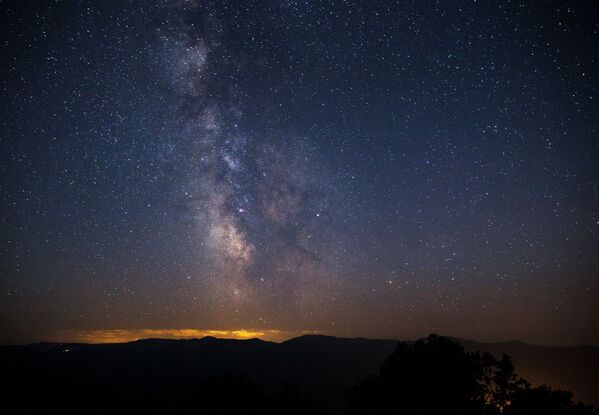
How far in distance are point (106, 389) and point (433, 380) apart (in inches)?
5883

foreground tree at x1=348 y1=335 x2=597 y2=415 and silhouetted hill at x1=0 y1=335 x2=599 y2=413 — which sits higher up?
foreground tree at x1=348 y1=335 x2=597 y2=415

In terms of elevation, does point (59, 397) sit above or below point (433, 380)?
below

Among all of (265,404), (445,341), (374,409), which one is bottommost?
(265,404)

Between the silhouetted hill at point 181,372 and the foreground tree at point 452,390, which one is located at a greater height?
the foreground tree at point 452,390

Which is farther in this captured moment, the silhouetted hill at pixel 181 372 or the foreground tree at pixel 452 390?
the silhouetted hill at pixel 181 372

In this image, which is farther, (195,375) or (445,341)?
(195,375)

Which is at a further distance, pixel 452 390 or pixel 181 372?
pixel 181 372

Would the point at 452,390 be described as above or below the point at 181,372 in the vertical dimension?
above

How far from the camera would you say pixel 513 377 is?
13.6 m

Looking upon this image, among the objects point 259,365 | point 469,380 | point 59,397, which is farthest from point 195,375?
point 469,380

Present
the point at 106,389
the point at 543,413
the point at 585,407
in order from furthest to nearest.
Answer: the point at 106,389 < the point at 585,407 < the point at 543,413

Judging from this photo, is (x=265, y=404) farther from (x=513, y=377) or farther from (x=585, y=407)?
(x=585, y=407)

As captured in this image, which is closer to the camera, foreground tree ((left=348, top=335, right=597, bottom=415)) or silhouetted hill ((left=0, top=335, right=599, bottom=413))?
foreground tree ((left=348, top=335, right=597, bottom=415))

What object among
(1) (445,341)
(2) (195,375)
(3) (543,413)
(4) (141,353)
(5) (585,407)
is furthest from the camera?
(4) (141,353)
